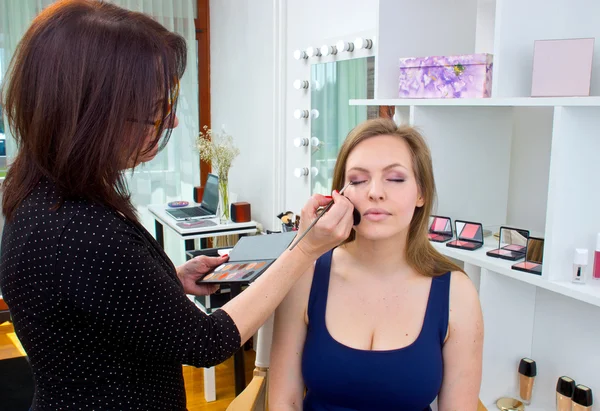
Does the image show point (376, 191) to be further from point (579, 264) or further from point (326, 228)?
point (579, 264)

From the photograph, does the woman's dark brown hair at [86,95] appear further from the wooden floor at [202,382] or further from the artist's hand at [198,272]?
A: the wooden floor at [202,382]

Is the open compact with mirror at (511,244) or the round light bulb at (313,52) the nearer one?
the open compact with mirror at (511,244)

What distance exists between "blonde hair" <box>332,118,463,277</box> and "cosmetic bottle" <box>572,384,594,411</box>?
0.44 meters

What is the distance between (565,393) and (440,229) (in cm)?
49

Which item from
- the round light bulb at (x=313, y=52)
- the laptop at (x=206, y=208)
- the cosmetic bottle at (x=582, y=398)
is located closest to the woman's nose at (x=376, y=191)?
the cosmetic bottle at (x=582, y=398)

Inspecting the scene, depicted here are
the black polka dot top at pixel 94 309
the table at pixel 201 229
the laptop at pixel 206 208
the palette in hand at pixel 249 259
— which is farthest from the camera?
the laptop at pixel 206 208

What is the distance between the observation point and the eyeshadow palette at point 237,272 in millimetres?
1222

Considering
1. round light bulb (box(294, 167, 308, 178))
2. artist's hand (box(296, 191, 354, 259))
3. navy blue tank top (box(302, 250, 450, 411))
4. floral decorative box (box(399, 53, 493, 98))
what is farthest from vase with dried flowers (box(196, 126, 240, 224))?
artist's hand (box(296, 191, 354, 259))

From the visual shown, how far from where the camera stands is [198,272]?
4.28ft

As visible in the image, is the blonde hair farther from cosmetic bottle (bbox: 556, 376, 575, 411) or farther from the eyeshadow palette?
cosmetic bottle (bbox: 556, 376, 575, 411)

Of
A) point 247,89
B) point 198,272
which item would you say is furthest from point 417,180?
point 247,89

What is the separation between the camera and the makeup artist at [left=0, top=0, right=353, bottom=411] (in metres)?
0.86

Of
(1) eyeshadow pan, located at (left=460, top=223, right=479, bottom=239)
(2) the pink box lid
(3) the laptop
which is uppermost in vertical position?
(2) the pink box lid

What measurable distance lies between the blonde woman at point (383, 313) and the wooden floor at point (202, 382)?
1547 mm
